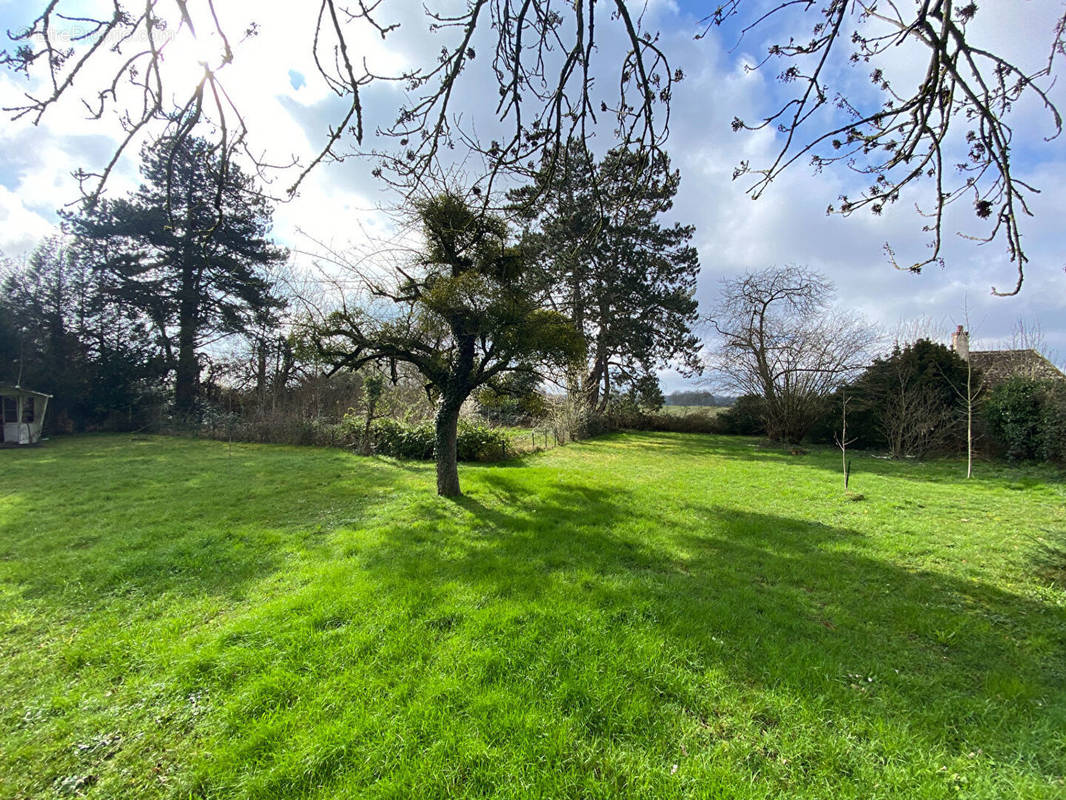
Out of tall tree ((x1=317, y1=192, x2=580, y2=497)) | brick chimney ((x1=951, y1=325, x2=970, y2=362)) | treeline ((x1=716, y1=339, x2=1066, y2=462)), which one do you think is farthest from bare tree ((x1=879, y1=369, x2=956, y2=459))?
tall tree ((x1=317, y1=192, x2=580, y2=497))

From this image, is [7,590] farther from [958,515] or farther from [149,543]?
[958,515]

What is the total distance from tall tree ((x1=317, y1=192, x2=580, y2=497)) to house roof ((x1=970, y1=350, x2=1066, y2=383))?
1325cm

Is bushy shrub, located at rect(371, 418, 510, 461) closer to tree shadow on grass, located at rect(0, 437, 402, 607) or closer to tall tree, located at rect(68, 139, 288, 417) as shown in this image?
tree shadow on grass, located at rect(0, 437, 402, 607)

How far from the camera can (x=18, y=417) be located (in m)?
14.6

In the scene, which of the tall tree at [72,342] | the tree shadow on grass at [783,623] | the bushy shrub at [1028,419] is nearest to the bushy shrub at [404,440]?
the tree shadow on grass at [783,623]

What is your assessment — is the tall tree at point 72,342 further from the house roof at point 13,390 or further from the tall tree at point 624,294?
the tall tree at point 624,294

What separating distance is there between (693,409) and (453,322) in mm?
16851

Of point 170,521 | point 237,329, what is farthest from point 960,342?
point 237,329

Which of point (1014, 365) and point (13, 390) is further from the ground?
point (1014, 365)

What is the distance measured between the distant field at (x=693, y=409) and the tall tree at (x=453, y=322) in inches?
595

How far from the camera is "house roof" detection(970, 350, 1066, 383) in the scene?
10359mm

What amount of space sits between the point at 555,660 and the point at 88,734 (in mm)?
2457

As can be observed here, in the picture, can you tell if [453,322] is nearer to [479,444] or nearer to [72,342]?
[479,444]

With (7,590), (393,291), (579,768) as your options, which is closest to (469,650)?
(579,768)
